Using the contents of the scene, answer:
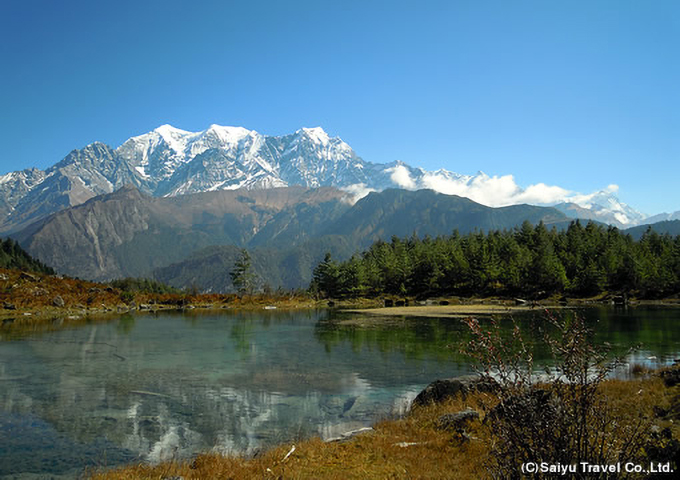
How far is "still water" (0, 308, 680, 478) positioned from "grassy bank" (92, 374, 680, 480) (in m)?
1.77


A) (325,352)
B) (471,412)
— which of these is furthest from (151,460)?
(325,352)

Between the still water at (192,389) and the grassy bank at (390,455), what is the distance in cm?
177

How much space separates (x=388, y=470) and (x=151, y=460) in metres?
6.73

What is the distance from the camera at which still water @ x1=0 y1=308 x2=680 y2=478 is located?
44.0 ft

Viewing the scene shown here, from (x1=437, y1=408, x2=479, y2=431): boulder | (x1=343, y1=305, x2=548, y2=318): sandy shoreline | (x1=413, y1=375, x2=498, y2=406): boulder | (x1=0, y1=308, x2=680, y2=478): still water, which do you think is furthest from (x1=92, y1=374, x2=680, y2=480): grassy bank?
(x1=343, y1=305, x2=548, y2=318): sandy shoreline

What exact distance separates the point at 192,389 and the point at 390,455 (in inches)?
499

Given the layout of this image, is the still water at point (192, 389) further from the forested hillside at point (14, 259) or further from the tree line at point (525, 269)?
the forested hillside at point (14, 259)

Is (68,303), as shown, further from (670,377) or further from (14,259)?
(670,377)

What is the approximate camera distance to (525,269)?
119875 mm

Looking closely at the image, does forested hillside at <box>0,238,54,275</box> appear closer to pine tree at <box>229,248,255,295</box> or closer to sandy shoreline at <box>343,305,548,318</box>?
pine tree at <box>229,248,255,295</box>

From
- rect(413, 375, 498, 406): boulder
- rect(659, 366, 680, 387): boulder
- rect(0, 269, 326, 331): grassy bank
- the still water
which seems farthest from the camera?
rect(0, 269, 326, 331): grassy bank

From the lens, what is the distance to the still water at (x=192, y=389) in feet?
44.0

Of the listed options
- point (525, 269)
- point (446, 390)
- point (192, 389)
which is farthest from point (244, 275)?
point (446, 390)

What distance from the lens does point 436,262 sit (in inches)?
5123
